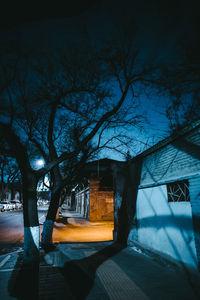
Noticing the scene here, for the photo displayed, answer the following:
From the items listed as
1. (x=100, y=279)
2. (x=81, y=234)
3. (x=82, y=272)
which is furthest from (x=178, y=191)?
(x=81, y=234)

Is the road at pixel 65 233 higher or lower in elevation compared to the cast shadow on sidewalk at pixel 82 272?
lower

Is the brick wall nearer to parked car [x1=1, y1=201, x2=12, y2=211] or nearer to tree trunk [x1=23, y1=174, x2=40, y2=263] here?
tree trunk [x1=23, y1=174, x2=40, y2=263]

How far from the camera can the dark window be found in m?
5.15

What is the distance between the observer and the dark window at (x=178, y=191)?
16.9 feet

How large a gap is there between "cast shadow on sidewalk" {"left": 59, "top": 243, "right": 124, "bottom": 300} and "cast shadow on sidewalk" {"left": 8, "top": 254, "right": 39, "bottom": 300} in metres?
0.79

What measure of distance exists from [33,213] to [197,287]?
5.44 metres

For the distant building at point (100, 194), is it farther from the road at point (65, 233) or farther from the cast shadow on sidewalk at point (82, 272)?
the cast shadow on sidewalk at point (82, 272)

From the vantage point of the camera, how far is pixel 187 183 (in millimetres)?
5137

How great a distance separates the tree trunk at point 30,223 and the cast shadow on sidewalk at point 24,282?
33cm

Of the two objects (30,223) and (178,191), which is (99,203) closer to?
(30,223)

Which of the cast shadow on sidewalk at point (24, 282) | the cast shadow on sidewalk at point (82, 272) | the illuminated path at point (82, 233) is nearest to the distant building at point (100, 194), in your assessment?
the illuminated path at point (82, 233)

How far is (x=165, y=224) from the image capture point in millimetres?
5875

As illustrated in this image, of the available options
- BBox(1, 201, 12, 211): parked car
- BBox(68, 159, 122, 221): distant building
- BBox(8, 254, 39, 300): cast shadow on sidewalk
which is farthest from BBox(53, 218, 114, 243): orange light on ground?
BBox(1, 201, 12, 211): parked car

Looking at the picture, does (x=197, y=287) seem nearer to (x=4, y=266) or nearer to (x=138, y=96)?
(x=4, y=266)
